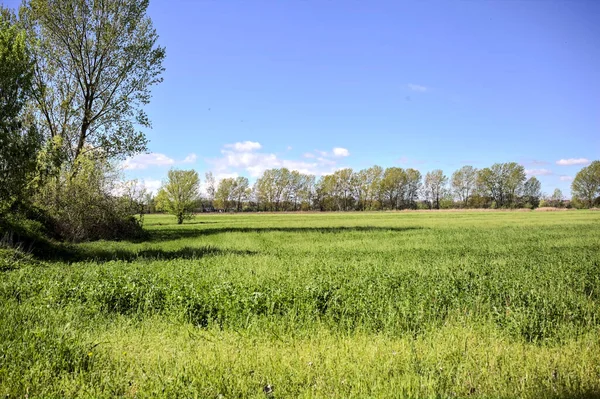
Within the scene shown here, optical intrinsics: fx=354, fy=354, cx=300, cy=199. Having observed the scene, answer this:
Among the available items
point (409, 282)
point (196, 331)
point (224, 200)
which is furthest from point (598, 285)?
point (224, 200)

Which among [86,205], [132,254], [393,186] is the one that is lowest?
[132,254]

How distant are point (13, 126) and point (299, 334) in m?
16.6

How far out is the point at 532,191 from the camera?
14138 centimetres

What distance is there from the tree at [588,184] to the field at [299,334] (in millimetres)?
142189

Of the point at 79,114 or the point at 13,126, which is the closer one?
the point at 13,126

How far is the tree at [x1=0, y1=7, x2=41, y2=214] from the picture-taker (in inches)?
606

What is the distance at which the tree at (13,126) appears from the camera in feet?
50.5

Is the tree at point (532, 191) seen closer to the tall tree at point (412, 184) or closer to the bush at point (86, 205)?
the tall tree at point (412, 184)

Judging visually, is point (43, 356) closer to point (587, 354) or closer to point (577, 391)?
point (577, 391)

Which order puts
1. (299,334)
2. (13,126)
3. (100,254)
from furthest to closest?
(100,254), (13,126), (299,334)

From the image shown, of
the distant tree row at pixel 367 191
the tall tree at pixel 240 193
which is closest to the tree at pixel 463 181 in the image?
the distant tree row at pixel 367 191

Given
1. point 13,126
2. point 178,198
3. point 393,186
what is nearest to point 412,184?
point 393,186

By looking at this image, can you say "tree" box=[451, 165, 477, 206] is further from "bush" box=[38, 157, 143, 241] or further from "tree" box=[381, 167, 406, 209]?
"bush" box=[38, 157, 143, 241]

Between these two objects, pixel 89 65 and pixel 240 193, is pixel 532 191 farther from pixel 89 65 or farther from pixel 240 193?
pixel 89 65
